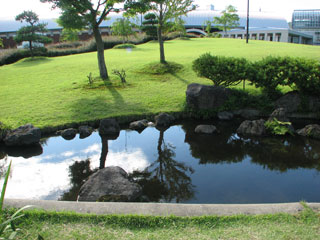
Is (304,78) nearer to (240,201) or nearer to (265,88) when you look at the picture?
(265,88)

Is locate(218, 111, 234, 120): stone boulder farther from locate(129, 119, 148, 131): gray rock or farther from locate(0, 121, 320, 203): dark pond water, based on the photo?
locate(129, 119, 148, 131): gray rock

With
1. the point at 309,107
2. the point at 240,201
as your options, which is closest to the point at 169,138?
the point at 240,201

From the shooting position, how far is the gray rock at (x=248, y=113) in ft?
33.1

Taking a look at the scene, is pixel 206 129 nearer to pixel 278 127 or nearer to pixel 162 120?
pixel 162 120

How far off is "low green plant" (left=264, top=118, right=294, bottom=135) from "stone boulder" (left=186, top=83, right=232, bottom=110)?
236cm

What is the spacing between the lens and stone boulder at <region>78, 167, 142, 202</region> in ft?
15.9

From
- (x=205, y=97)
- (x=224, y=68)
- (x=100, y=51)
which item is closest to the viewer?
(x=205, y=97)

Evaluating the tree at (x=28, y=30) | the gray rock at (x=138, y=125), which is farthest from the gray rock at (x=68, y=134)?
the tree at (x=28, y=30)

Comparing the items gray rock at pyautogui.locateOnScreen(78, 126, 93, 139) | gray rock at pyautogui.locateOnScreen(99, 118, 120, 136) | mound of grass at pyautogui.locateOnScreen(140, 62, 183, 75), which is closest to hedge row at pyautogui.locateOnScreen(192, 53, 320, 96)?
mound of grass at pyautogui.locateOnScreen(140, 62, 183, 75)

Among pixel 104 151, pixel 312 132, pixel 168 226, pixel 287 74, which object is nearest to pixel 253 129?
pixel 312 132

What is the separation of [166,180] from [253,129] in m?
3.88

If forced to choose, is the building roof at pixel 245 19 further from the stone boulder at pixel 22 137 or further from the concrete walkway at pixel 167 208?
the concrete walkway at pixel 167 208

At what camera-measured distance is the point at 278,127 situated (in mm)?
8195

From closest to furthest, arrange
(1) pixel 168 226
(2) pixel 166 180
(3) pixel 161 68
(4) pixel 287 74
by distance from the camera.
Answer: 1. (1) pixel 168 226
2. (2) pixel 166 180
3. (4) pixel 287 74
4. (3) pixel 161 68
